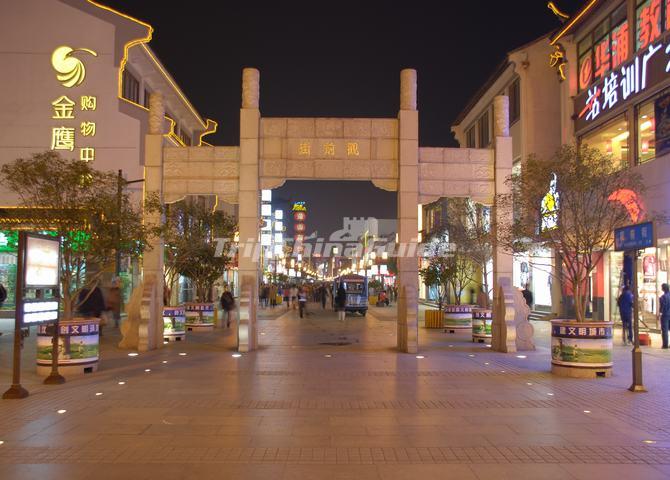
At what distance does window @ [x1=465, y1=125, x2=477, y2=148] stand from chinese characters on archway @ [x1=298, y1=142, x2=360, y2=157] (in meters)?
29.4

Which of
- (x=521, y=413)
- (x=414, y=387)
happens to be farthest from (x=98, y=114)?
(x=521, y=413)

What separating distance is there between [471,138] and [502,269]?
31.1m

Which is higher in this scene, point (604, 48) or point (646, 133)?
point (604, 48)

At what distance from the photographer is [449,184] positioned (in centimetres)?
1730

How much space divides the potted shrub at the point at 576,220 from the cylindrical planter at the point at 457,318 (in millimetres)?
9935

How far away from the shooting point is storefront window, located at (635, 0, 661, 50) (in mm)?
20750

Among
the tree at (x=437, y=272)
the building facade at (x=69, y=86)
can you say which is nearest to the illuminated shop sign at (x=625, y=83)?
the tree at (x=437, y=272)

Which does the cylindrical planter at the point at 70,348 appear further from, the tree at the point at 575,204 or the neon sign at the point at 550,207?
the neon sign at the point at 550,207

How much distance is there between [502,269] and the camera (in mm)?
17359

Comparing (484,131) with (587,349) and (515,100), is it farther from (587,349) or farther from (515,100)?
(587,349)

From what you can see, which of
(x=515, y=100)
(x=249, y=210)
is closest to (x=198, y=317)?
(x=249, y=210)

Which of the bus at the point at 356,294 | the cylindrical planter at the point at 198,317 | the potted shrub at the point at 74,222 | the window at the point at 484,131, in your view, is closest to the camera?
the potted shrub at the point at 74,222

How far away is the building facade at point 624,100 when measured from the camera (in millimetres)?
20656

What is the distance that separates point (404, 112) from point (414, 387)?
839 centimetres
